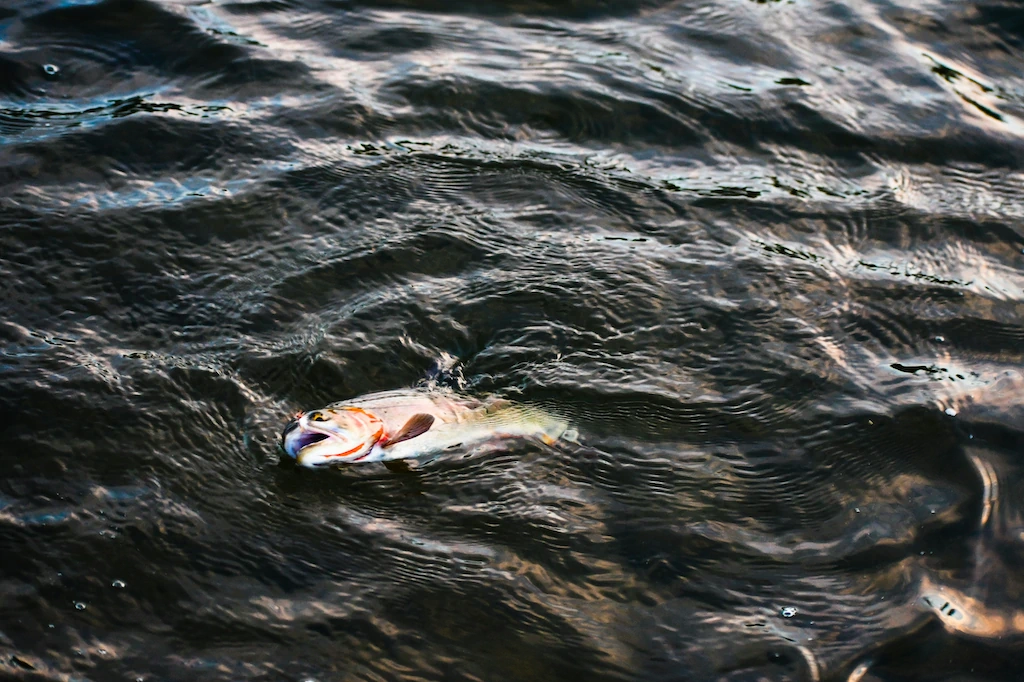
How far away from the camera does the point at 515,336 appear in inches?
208

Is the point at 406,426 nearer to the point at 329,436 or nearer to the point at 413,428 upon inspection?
the point at 413,428

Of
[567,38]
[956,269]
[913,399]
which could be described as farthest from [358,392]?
[567,38]

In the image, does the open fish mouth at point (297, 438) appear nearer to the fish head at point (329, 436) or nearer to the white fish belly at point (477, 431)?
the fish head at point (329, 436)

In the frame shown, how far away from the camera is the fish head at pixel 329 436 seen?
415 cm

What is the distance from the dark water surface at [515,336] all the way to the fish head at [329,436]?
28 cm

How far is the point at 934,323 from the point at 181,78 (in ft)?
18.0

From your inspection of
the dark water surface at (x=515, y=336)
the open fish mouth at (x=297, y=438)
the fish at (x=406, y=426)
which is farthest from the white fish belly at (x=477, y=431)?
the open fish mouth at (x=297, y=438)

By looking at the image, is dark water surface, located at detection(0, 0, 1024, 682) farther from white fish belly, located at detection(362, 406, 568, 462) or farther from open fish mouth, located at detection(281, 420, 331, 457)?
open fish mouth, located at detection(281, 420, 331, 457)

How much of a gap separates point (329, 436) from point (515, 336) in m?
1.46

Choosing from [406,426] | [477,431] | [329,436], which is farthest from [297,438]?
[477,431]

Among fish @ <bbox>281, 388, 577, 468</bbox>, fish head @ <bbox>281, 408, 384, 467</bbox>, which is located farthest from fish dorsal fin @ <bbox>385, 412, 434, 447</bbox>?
fish head @ <bbox>281, 408, 384, 467</bbox>

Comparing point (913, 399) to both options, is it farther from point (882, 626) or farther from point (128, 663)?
point (128, 663)

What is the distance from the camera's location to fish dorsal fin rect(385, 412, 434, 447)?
434 centimetres

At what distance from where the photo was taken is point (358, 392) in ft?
16.1
